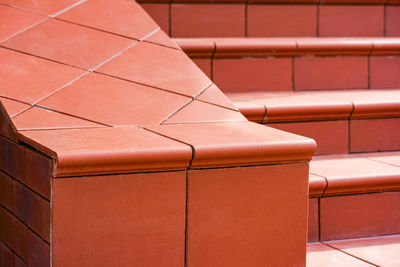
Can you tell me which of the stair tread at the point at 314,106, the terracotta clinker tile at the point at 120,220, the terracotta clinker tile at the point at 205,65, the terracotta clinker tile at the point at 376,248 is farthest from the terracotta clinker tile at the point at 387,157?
the terracotta clinker tile at the point at 120,220

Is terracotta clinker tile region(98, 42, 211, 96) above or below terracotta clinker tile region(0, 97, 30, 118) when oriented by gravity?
above

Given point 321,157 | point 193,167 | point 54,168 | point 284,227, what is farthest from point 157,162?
point 321,157

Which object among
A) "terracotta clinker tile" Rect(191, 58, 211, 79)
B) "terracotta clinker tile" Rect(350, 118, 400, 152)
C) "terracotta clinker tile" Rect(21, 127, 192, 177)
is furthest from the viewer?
"terracotta clinker tile" Rect(191, 58, 211, 79)

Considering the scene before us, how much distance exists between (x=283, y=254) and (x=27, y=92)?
2.20 feet

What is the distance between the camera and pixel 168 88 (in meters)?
1.55

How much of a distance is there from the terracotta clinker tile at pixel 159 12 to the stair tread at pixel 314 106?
1.45 ft

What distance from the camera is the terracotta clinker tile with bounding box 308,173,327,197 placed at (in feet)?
5.40

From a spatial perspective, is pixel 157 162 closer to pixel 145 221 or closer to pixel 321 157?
pixel 145 221

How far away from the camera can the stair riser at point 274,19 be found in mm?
2424

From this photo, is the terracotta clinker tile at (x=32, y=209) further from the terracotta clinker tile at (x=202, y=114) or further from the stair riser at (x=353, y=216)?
the stair riser at (x=353, y=216)

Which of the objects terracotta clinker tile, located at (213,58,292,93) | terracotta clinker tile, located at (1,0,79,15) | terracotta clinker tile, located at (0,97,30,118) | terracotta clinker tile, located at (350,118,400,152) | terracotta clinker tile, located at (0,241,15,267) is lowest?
terracotta clinker tile, located at (0,241,15,267)

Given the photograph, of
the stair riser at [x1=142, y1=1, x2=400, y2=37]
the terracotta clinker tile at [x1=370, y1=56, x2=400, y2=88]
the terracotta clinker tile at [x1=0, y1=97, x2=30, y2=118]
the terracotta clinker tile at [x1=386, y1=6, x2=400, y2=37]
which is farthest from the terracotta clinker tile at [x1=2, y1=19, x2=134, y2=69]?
the terracotta clinker tile at [x1=386, y1=6, x2=400, y2=37]

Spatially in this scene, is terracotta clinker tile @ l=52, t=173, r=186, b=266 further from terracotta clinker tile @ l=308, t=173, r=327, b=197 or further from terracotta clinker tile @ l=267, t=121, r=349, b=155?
terracotta clinker tile @ l=267, t=121, r=349, b=155

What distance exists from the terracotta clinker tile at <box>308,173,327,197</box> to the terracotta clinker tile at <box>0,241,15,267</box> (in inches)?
29.9
